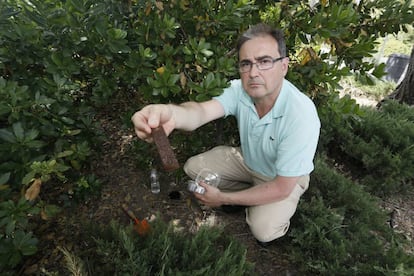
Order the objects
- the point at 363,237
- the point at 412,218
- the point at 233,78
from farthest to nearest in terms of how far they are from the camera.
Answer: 1. the point at 412,218
2. the point at 233,78
3. the point at 363,237

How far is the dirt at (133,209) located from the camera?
7.92 feet

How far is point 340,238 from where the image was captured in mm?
2412

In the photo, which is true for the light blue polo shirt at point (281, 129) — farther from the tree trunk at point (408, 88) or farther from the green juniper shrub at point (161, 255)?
the tree trunk at point (408, 88)

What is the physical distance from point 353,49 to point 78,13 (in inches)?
78.3

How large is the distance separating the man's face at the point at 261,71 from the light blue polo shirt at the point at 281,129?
145 mm

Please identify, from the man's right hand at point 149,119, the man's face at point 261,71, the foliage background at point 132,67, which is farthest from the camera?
the man's face at point 261,71

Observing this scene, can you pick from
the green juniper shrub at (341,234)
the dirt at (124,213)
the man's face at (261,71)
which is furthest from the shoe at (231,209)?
the man's face at (261,71)

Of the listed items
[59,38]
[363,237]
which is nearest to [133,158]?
[59,38]

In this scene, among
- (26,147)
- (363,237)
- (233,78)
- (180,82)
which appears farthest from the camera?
(233,78)

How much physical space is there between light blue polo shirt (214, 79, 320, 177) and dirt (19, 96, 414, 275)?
692 millimetres

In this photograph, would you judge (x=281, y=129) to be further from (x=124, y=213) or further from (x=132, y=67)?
(x=124, y=213)

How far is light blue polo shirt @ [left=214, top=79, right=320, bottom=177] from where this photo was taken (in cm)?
210

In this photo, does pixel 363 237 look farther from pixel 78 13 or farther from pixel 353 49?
pixel 78 13

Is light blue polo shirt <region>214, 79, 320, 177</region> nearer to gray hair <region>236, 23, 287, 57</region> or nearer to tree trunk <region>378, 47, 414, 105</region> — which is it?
gray hair <region>236, 23, 287, 57</region>
